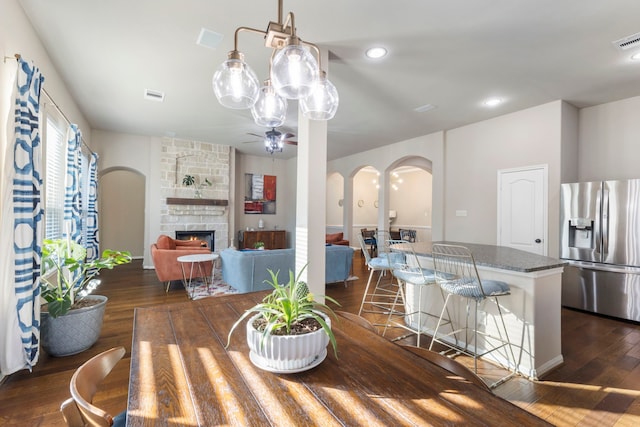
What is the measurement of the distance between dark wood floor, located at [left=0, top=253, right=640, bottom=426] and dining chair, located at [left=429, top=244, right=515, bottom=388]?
18 centimetres

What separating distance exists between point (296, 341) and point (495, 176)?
16.7 feet

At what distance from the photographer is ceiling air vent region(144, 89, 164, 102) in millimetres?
4062

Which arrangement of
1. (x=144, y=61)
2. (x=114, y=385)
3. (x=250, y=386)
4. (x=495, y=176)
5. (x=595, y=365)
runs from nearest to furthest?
(x=250, y=386) → (x=114, y=385) → (x=595, y=365) → (x=144, y=61) → (x=495, y=176)

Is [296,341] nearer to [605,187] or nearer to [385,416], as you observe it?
[385,416]

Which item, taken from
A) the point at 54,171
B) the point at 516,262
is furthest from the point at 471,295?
the point at 54,171

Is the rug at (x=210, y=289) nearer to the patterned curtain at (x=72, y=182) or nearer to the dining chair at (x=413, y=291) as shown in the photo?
the patterned curtain at (x=72, y=182)

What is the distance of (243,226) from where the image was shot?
325 inches

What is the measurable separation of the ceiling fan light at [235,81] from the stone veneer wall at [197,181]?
5.65 m

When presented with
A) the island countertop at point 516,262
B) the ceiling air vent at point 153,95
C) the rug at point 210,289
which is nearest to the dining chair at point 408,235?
the rug at point 210,289

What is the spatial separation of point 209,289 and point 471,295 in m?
3.85

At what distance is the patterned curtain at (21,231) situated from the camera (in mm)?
2049

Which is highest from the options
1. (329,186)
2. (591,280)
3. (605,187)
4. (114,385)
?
(329,186)

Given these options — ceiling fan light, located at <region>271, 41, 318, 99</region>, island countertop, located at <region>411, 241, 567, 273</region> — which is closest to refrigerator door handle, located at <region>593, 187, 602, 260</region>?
island countertop, located at <region>411, 241, 567, 273</region>

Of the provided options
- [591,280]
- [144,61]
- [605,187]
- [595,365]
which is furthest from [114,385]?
[605,187]
